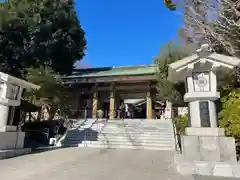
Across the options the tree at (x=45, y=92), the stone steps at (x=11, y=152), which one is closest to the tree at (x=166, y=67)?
the tree at (x=45, y=92)

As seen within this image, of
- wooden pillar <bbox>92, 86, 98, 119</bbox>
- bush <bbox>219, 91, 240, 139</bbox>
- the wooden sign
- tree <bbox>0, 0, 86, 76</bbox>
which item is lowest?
bush <bbox>219, 91, 240, 139</bbox>

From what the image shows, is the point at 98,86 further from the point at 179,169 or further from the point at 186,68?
the point at 179,169

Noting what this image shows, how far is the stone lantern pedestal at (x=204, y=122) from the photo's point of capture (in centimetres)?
518

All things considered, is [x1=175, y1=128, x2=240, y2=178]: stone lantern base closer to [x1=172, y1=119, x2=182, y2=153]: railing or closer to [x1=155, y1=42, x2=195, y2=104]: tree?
[x1=172, y1=119, x2=182, y2=153]: railing

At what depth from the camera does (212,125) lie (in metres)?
5.74

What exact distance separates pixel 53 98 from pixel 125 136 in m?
5.80

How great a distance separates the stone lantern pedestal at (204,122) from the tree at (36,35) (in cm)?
1272

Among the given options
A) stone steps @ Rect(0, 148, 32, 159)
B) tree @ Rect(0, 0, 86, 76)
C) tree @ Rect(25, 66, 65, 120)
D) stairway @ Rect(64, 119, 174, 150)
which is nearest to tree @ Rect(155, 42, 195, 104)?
stairway @ Rect(64, 119, 174, 150)

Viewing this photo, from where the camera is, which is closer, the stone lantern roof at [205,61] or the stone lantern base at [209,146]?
the stone lantern base at [209,146]

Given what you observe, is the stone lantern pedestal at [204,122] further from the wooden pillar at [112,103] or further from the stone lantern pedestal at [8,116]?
the wooden pillar at [112,103]

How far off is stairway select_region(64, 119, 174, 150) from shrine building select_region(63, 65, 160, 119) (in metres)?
3.25

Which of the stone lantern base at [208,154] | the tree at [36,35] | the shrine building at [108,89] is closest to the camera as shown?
the stone lantern base at [208,154]

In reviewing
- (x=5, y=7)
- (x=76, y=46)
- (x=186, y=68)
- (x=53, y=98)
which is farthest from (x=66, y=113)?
(x=186, y=68)

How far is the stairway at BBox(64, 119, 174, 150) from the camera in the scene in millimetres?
10648
